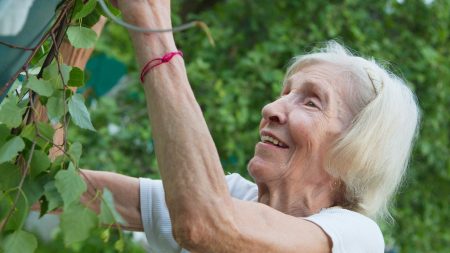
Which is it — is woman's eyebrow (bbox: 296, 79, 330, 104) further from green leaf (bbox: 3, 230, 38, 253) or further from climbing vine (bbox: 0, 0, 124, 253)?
green leaf (bbox: 3, 230, 38, 253)

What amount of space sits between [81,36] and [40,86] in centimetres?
14

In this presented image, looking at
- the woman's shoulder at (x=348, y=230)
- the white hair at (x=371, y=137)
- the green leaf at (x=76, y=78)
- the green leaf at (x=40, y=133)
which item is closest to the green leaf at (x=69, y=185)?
the green leaf at (x=40, y=133)

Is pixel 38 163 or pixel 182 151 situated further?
pixel 182 151

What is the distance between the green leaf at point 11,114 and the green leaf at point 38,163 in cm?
7

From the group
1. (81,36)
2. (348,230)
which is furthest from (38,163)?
(348,230)

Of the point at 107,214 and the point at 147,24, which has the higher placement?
the point at 147,24

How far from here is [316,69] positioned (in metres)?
2.36

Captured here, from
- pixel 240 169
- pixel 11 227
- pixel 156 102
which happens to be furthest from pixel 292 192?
pixel 240 169

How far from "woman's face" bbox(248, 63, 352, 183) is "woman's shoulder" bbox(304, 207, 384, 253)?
14cm

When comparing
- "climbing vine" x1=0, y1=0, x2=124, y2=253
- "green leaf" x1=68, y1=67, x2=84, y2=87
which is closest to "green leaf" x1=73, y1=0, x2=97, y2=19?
"climbing vine" x1=0, y1=0, x2=124, y2=253

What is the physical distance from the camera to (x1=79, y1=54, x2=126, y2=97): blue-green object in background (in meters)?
4.98

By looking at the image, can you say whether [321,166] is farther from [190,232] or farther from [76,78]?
[76,78]

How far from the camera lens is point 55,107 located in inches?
61.1

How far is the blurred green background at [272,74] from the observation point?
16.0ft
